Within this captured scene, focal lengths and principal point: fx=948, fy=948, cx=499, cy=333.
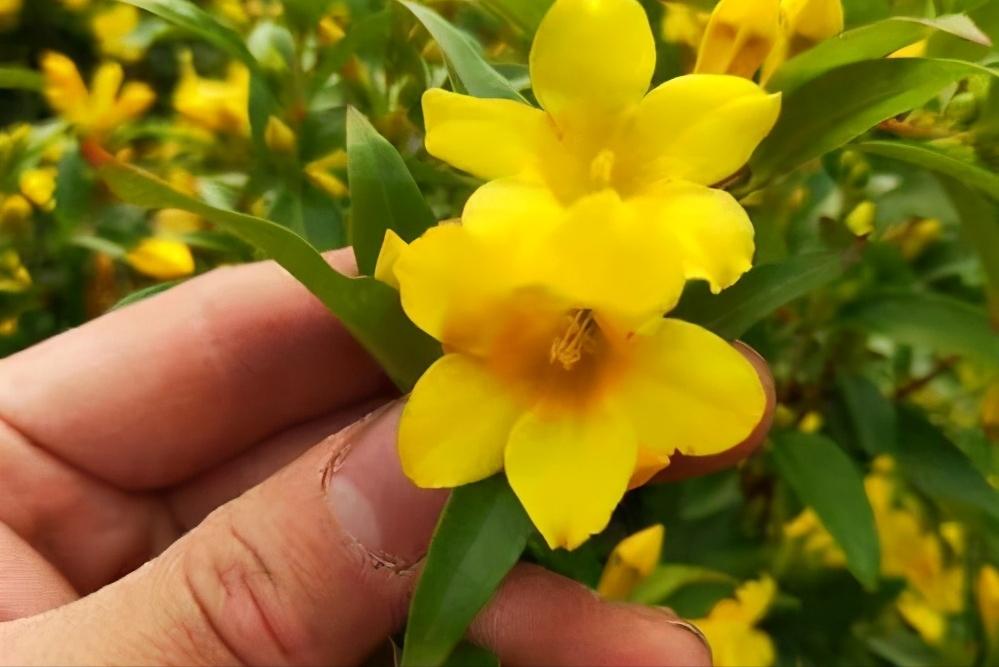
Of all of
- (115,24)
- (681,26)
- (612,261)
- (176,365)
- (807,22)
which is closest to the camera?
(612,261)

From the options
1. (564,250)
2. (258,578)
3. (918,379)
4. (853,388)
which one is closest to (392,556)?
(258,578)

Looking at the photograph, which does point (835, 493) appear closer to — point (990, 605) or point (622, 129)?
point (990, 605)

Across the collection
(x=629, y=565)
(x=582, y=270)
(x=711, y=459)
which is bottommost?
(x=629, y=565)

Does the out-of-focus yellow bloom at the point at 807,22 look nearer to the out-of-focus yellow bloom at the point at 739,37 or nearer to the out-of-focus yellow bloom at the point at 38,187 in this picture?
the out-of-focus yellow bloom at the point at 739,37

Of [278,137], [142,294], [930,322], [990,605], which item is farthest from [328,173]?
[990,605]

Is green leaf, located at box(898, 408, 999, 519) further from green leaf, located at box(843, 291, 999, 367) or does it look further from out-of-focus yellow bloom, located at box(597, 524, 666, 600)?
out-of-focus yellow bloom, located at box(597, 524, 666, 600)

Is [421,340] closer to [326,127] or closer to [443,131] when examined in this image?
[443,131]

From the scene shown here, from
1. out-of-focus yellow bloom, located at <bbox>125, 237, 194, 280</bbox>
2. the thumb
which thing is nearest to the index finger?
out-of-focus yellow bloom, located at <bbox>125, 237, 194, 280</bbox>

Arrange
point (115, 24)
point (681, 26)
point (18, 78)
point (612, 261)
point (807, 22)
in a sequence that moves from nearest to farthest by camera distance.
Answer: point (612, 261) → point (807, 22) → point (681, 26) → point (18, 78) → point (115, 24)
